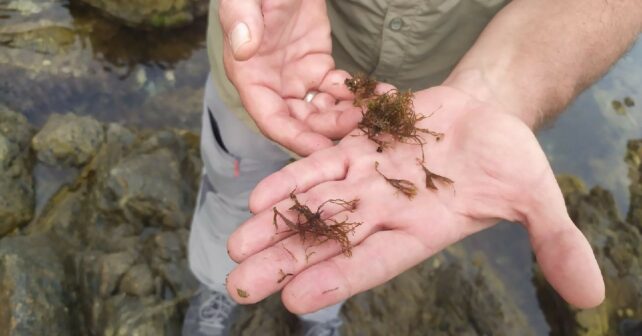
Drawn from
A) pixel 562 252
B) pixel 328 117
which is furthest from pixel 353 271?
pixel 328 117

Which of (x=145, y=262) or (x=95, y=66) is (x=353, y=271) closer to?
(x=145, y=262)

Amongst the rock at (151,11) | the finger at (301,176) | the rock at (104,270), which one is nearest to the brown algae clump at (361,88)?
the finger at (301,176)

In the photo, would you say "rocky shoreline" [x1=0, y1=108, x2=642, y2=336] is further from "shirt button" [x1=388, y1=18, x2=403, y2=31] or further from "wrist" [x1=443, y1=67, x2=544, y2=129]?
"shirt button" [x1=388, y1=18, x2=403, y2=31]

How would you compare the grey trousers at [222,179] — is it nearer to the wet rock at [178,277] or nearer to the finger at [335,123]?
the wet rock at [178,277]

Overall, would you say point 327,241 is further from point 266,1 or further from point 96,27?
point 96,27

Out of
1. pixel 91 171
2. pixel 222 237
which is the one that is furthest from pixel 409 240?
pixel 91 171
